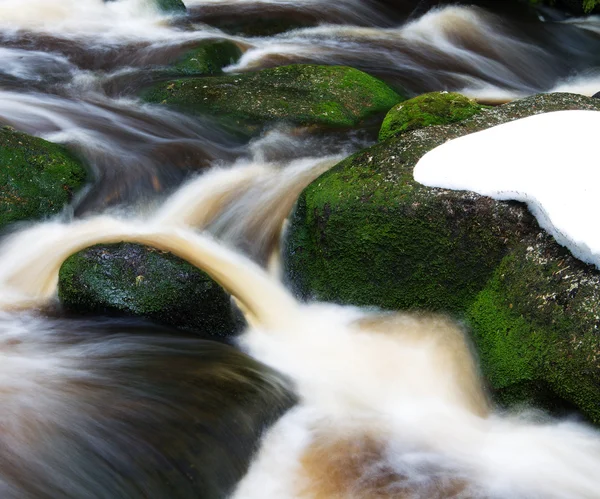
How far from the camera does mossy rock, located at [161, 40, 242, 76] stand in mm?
8836

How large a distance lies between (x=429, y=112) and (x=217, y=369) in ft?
10.5

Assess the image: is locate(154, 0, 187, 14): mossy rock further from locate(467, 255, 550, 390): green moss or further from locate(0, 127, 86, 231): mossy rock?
locate(467, 255, 550, 390): green moss

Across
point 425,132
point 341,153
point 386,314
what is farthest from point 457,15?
point 386,314

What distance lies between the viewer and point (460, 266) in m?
4.94

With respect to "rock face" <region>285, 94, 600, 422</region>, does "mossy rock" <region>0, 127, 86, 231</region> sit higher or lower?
lower

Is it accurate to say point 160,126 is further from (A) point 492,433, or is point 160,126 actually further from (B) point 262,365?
(A) point 492,433

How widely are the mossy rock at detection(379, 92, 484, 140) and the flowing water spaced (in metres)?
0.88

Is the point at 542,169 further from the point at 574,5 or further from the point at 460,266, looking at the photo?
the point at 574,5

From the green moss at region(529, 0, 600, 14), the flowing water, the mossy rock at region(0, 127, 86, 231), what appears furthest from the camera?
the green moss at region(529, 0, 600, 14)

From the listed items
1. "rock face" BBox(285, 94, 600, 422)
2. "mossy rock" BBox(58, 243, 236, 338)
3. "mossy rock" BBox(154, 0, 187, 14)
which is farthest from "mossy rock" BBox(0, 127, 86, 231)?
"mossy rock" BBox(154, 0, 187, 14)

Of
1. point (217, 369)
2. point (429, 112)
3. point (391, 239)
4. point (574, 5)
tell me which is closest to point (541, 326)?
point (391, 239)

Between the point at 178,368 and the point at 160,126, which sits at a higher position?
the point at 160,126

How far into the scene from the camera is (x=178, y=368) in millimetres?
4535

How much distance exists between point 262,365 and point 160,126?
3.73m
